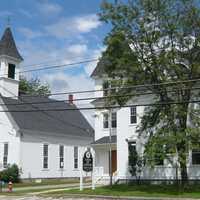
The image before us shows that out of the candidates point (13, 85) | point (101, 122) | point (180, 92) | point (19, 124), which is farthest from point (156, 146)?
point (13, 85)

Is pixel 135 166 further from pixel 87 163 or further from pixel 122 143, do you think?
pixel 87 163

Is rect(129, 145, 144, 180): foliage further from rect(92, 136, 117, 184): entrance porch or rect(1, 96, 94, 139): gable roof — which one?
rect(1, 96, 94, 139): gable roof

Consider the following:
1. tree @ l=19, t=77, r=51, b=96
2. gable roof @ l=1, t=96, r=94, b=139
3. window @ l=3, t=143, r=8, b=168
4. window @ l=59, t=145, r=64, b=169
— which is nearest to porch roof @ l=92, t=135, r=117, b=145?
gable roof @ l=1, t=96, r=94, b=139

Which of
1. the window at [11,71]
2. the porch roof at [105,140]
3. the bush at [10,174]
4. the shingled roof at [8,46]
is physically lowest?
the bush at [10,174]

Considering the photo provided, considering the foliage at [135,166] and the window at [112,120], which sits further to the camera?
the window at [112,120]

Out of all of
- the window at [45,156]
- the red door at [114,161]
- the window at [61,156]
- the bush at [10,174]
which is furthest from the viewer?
the window at [61,156]

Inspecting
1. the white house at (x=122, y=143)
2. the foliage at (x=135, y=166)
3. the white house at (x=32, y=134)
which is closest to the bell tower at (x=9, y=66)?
the white house at (x=32, y=134)

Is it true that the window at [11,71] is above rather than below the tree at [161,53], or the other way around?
above

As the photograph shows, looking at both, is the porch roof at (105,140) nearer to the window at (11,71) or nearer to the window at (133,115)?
the window at (133,115)

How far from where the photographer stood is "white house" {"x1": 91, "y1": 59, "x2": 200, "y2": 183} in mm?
34250

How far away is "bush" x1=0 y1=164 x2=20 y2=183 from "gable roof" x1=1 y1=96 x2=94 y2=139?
4.25 m

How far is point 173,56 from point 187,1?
12.6 feet

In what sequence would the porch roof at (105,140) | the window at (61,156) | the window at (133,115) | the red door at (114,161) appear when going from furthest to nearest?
the window at (61,156) → the red door at (114,161) → the porch roof at (105,140) → the window at (133,115)

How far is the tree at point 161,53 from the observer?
28.5m
